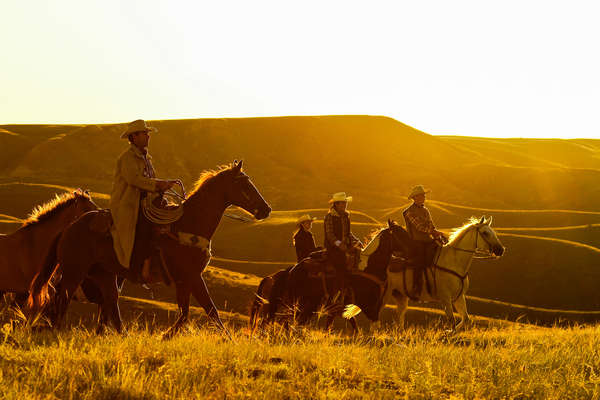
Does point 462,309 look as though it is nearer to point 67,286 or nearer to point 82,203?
point 82,203

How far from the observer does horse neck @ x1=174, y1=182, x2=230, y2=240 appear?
1098 centimetres

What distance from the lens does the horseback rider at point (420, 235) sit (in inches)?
669

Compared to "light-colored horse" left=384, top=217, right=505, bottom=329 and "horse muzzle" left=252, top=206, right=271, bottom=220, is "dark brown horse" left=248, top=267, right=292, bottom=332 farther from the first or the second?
"horse muzzle" left=252, top=206, right=271, bottom=220

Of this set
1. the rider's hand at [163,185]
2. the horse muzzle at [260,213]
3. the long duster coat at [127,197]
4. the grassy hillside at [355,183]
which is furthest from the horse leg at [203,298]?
the grassy hillside at [355,183]

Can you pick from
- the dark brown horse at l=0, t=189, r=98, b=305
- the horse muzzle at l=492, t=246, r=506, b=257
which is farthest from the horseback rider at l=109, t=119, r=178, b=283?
the horse muzzle at l=492, t=246, r=506, b=257

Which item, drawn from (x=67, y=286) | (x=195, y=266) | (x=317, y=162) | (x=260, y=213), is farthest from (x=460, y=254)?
(x=317, y=162)

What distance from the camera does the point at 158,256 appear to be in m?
11.0

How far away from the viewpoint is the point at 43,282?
38.6 feet

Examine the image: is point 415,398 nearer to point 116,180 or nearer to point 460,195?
point 116,180

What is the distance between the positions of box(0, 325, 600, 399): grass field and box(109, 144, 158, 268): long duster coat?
2137 mm

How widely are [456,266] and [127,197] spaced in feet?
30.4

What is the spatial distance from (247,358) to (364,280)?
7.90m

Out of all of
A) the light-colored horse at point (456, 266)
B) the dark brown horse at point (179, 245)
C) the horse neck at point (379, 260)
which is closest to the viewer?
the dark brown horse at point (179, 245)

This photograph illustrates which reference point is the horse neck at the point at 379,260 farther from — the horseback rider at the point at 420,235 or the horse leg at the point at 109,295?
the horse leg at the point at 109,295
